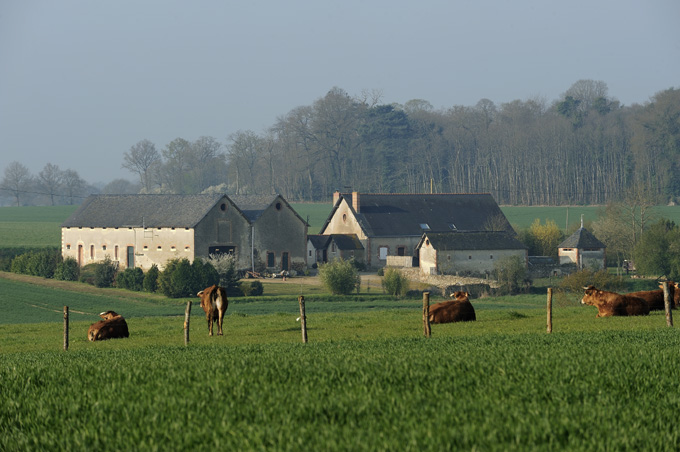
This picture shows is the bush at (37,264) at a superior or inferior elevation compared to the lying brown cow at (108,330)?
superior

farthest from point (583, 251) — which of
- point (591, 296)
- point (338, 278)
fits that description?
point (591, 296)

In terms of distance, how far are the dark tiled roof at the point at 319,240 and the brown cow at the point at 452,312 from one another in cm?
5284

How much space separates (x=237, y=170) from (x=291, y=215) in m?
99.7

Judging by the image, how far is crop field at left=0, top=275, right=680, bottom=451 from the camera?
33.8ft

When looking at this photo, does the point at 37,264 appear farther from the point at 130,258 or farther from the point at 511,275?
the point at 511,275

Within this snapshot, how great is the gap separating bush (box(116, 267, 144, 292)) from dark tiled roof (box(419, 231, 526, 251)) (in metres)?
22.1

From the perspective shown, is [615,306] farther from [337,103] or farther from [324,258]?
[337,103]

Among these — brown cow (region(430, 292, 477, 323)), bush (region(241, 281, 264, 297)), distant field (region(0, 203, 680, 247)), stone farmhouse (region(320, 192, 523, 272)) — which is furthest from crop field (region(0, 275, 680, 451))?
distant field (region(0, 203, 680, 247))

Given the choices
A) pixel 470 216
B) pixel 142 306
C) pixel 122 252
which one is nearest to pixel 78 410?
pixel 142 306

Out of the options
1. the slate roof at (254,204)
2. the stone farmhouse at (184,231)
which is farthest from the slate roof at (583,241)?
the slate roof at (254,204)

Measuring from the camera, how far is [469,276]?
Answer: 7106 cm

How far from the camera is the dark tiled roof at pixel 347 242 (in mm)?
82875

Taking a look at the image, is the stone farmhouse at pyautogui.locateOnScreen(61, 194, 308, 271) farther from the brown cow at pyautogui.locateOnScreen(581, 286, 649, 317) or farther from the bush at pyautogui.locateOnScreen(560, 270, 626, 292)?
the brown cow at pyautogui.locateOnScreen(581, 286, 649, 317)

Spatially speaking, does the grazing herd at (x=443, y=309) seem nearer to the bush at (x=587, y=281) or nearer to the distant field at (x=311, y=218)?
the bush at (x=587, y=281)
